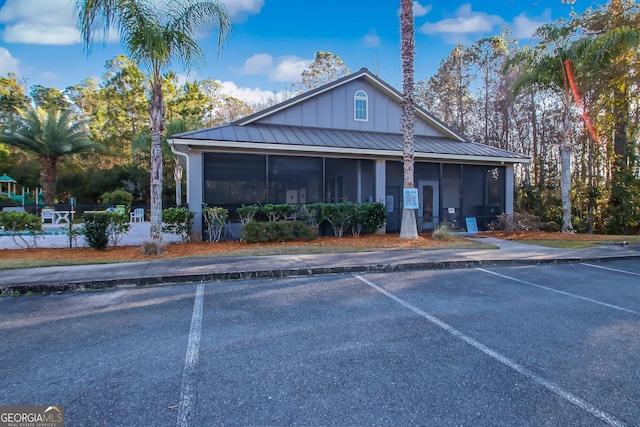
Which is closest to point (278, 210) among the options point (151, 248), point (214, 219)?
point (214, 219)

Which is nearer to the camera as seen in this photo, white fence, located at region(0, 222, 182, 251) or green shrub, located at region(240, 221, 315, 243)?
white fence, located at region(0, 222, 182, 251)

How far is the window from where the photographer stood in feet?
50.4

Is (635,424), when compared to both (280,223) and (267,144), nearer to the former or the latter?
(280,223)

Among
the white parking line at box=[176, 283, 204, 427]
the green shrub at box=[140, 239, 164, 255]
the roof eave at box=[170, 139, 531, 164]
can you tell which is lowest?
the white parking line at box=[176, 283, 204, 427]

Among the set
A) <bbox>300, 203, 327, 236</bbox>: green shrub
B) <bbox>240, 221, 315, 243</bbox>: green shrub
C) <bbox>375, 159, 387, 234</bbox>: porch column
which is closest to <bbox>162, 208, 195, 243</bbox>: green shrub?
<bbox>240, 221, 315, 243</bbox>: green shrub

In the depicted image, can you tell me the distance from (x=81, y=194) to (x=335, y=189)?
21.0 m

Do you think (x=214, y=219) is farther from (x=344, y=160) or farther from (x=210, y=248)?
(x=344, y=160)

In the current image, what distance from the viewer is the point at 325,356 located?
130 inches

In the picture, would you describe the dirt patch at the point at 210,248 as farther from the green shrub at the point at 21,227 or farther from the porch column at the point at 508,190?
the porch column at the point at 508,190

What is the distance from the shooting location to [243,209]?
454 inches

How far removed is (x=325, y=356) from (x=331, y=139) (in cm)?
1108

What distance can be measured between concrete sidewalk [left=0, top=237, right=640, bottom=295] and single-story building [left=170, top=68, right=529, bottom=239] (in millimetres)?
4637

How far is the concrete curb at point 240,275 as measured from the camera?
18.4ft

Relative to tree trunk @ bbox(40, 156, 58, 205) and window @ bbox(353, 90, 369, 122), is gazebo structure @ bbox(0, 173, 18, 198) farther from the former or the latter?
window @ bbox(353, 90, 369, 122)
